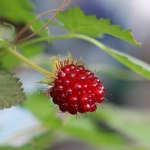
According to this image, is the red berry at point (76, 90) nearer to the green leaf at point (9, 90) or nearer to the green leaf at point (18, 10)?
the green leaf at point (9, 90)

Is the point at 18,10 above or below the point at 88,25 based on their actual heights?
above

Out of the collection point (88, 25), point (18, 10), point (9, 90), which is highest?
point (18, 10)

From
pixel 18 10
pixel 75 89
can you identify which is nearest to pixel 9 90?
pixel 75 89

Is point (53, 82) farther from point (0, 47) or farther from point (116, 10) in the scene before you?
point (116, 10)

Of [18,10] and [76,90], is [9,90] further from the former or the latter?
[18,10]

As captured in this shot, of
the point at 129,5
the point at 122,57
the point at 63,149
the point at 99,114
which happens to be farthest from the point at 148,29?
the point at 122,57

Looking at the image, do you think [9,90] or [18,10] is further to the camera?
[18,10]
